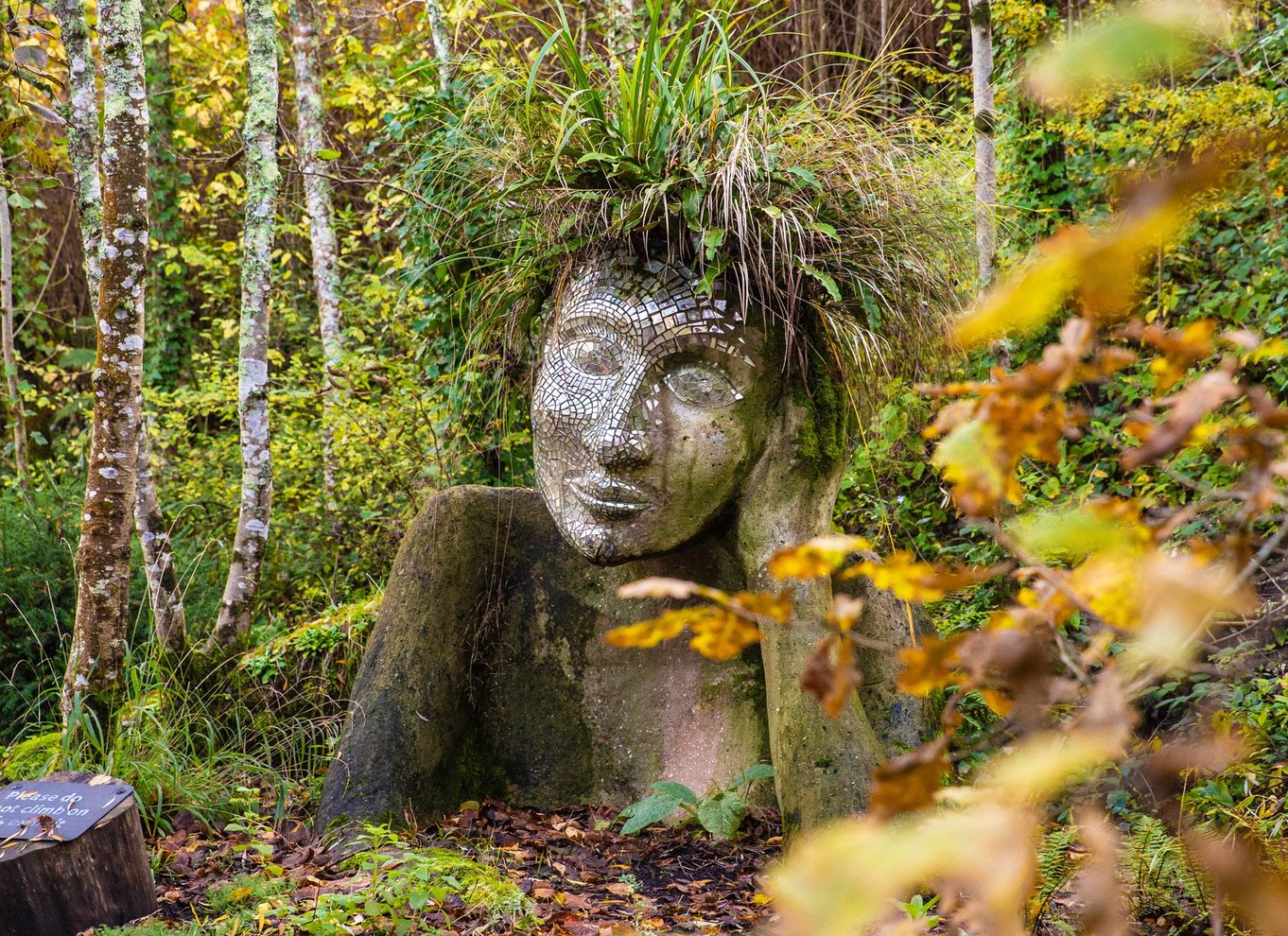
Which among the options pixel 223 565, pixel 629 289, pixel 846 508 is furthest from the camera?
pixel 223 565

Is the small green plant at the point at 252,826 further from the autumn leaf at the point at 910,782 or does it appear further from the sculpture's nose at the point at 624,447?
the autumn leaf at the point at 910,782

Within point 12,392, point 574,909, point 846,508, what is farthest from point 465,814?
point 12,392

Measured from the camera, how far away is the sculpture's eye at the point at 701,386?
3184 millimetres

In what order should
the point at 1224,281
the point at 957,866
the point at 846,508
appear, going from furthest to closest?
the point at 846,508
the point at 1224,281
the point at 957,866

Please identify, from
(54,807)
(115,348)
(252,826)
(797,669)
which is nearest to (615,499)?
(797,669)

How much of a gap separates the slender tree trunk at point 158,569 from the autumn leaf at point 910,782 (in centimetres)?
389

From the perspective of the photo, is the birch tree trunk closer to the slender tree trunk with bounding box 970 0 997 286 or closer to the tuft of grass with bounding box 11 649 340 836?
the tuft of grass with bounding box 11 649 340 836

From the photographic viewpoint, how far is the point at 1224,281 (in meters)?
5.40

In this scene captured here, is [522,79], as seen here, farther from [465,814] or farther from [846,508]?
[846,508]

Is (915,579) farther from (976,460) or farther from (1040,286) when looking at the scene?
(1040,286)

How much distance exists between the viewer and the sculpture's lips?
3.15 meters

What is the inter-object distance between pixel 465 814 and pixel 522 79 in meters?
2.20

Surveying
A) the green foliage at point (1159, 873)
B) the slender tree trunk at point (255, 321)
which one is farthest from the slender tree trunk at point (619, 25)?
the green foliage at point (1159, 873)

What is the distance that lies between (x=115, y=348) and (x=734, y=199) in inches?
82.9
